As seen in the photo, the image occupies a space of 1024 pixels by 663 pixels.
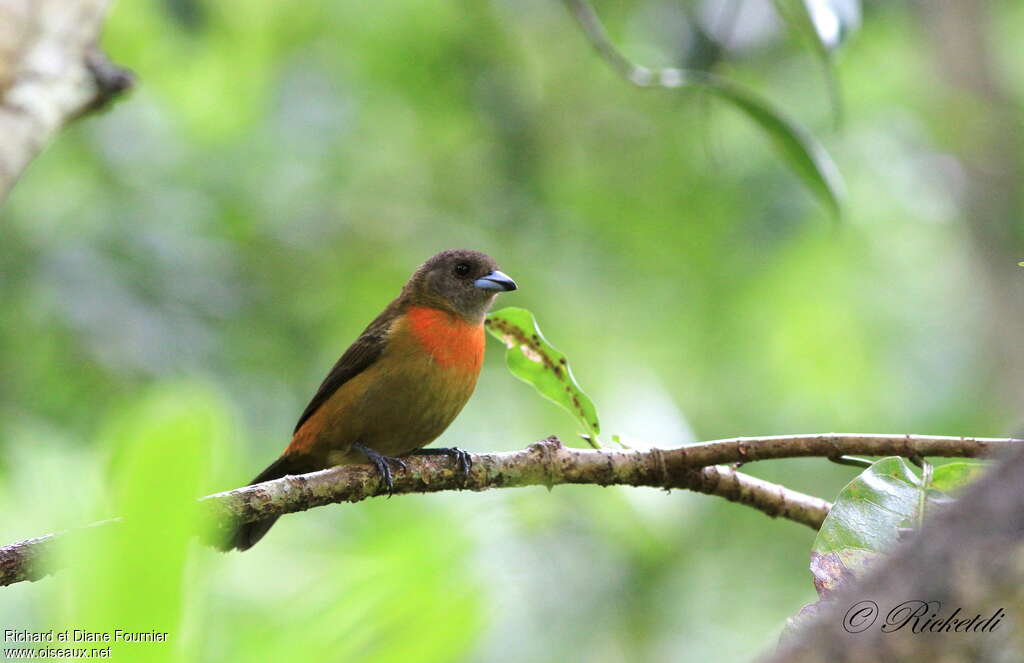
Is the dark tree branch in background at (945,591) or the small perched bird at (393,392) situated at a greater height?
the small perched bird at (393,392)

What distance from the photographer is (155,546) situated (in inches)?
27.8

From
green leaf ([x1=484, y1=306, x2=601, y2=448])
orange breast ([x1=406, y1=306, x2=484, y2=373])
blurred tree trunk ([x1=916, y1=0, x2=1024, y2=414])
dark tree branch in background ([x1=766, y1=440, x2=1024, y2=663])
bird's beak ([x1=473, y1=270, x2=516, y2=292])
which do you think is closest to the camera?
dark tree branch in background ([x1=766, y1=440, x2=1024, y2=663])

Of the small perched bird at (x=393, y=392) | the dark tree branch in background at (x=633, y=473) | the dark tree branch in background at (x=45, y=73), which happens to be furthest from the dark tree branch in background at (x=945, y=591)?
the small perched bird at (x=393, y=392)

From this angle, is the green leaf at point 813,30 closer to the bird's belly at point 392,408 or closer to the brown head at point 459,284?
the bird's belly at point 392,408

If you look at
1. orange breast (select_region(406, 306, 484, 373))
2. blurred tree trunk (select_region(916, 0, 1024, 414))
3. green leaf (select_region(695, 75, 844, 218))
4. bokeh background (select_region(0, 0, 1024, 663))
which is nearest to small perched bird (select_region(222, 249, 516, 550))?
orange breast (select_region(406, 306, 484, 373))

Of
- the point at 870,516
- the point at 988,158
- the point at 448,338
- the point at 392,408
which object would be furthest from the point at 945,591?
the point at 988,158

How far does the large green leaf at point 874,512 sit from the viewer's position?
217 centimetres

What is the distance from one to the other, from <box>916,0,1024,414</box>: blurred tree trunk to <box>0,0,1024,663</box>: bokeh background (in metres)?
0.03

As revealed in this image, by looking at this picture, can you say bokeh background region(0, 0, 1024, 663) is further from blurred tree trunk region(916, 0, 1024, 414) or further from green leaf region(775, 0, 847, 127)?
green leaf region(775, 0, 847, 127)

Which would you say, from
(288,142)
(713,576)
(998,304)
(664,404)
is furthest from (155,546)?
(998,304)

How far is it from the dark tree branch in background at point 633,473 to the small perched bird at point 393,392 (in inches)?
47.9

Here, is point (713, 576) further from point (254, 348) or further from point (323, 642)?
point (323, 642)

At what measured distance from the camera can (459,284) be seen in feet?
16.3

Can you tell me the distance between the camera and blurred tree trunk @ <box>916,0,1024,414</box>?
7.99 meters
